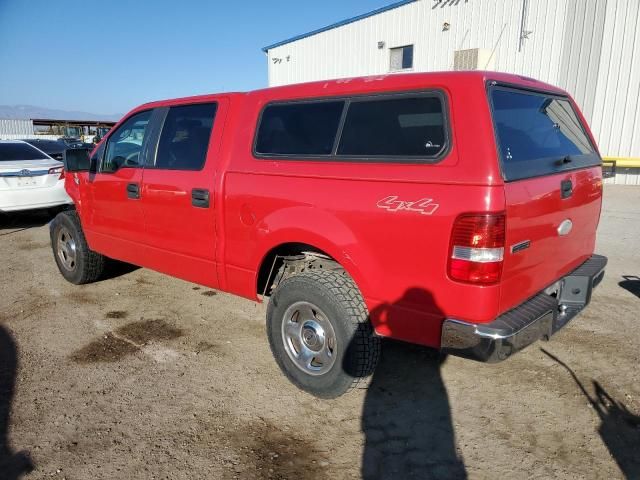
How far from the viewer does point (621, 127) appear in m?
11.8

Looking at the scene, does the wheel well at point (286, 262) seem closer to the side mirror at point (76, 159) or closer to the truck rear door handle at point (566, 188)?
the truck rear door handle at point (566, 188)

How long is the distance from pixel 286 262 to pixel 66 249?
325cm

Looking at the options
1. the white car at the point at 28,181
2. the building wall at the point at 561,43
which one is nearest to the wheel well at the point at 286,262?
the white car at the point at 28,181

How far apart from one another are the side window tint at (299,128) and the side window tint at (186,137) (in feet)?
1.84

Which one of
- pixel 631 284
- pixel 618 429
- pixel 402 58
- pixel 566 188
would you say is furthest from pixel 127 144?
pixel 402 58

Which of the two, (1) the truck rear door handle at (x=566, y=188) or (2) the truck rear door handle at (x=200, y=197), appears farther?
(2) the truck rear door handle at (x=200, y=197)

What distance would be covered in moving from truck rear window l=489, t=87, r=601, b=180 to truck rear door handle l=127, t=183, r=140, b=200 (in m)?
3.00

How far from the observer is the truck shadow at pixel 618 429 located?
8.18ft

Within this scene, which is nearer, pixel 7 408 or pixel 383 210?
pixel 383 210

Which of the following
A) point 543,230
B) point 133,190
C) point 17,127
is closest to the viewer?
point 543,230

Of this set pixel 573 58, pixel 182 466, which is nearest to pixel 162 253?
pixel 182 466

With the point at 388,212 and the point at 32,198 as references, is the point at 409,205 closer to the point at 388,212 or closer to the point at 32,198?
the point at 388,212

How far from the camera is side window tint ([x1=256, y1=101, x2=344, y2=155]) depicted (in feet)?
9.93

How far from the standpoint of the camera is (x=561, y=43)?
11867mm
